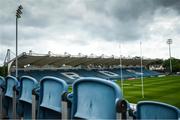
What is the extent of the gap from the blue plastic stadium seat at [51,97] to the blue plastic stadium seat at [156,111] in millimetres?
1158

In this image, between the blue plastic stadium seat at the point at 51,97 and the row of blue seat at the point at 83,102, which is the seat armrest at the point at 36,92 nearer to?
the row of blue seat at the point at 83,102

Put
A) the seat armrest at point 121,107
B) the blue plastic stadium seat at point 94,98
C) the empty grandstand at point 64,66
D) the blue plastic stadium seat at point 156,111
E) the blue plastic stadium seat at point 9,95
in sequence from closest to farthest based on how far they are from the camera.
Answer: the seat armrest at point 121,107
the blue plastic stadium seat at point 94,98
the blue plastic stadium seat at point 156,111
the blue plastic stadium seat at point 9,95
the empty grandstand at point 64,66

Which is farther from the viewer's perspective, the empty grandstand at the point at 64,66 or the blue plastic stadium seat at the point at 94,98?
the empty grandstand at the point at 64,66

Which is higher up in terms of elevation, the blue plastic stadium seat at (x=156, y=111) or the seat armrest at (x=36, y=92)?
the seat armrest at (x=36, y=92)

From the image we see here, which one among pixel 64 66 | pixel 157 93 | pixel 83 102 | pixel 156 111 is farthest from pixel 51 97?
pixel 64 66

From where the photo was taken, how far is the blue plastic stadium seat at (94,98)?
9.95 ft

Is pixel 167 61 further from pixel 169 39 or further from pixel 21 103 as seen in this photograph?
pixel 21 103

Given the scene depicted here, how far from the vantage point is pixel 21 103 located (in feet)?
18.6

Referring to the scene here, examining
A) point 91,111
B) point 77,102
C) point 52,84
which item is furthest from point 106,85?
point 52,84

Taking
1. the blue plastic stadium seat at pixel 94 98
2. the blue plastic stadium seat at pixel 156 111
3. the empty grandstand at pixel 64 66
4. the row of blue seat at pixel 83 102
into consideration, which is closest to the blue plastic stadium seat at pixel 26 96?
the row of blue seat at pixel 83 102

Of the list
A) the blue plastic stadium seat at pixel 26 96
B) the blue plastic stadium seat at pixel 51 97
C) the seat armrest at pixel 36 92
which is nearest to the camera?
the blue plastic stadium seat at pixel 51 97

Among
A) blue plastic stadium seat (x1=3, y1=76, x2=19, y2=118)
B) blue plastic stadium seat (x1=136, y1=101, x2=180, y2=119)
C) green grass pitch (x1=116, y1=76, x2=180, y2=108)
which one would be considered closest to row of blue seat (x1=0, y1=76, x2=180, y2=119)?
blue plastic stadium seat (x1=136, y1=101, x2=180, y2=119)

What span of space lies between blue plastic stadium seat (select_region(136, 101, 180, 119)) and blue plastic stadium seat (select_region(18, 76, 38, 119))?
2.29m

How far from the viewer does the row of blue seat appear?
3.05 metres
